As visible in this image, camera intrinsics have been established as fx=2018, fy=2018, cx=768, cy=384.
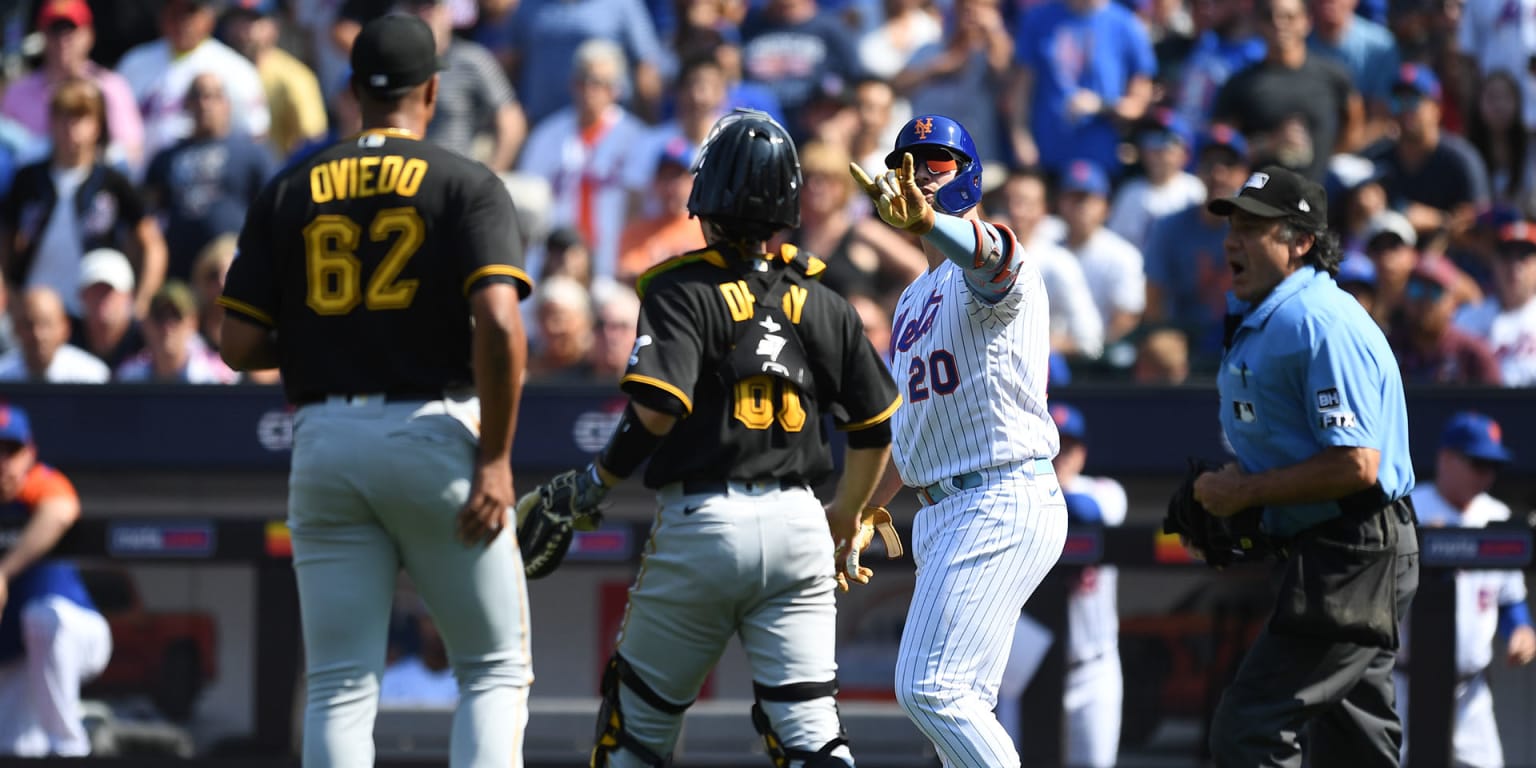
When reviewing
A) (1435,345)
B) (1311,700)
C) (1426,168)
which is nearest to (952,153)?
(1311,700)

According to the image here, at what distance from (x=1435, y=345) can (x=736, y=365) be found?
4791 millimetres

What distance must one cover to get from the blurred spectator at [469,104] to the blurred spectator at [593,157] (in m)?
0.35

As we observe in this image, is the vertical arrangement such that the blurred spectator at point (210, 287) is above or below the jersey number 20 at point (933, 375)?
above

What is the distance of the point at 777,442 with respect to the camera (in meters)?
4.68

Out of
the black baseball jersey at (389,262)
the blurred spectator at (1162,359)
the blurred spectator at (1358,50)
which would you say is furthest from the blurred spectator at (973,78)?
→ the black baseball jersey at (389,262)

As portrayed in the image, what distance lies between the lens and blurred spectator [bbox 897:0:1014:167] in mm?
10602

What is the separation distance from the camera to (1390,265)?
872cm

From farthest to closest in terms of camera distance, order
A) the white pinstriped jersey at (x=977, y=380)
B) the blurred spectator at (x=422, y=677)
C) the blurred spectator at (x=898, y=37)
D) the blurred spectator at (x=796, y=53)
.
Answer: the blurred spectator at (x=898, y=37), the blurred spectator at (x=796, y=53), the blurred spectator at (x=422, y=677), the white pinstriped jersey at (x=977, y=380)

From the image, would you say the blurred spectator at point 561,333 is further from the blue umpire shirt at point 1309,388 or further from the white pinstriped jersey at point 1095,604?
the blue umpire shirt at point 1309,388

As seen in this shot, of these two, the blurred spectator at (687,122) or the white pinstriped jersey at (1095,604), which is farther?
the blurred spectator at (687,122)

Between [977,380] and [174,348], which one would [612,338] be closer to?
[174,348]

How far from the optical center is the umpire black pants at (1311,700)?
4664mm

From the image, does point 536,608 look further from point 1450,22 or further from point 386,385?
point 1450,22

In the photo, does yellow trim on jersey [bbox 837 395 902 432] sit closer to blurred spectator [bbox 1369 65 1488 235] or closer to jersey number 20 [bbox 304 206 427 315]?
jersey number 20 [bbox 304 206 427 315]
